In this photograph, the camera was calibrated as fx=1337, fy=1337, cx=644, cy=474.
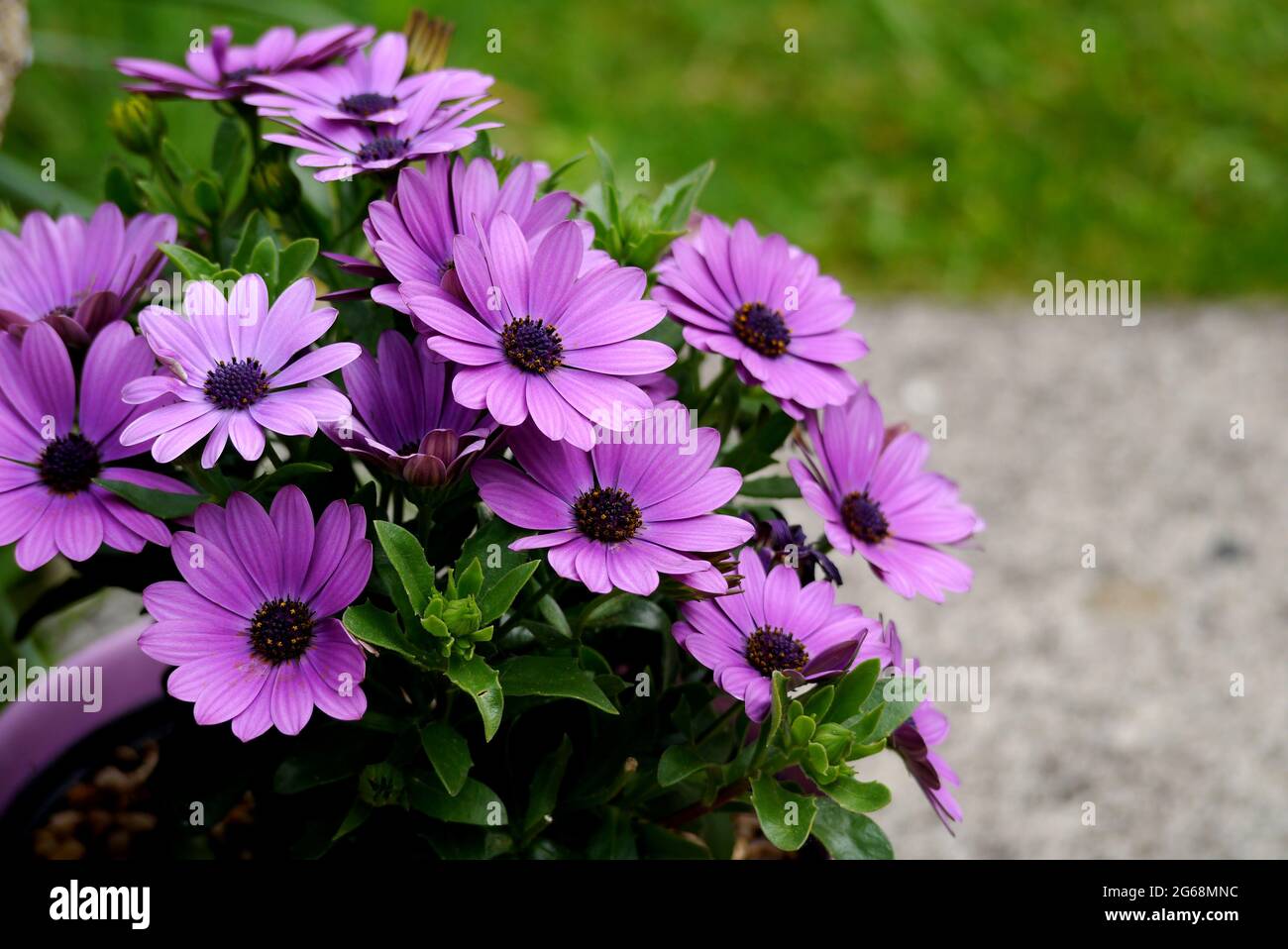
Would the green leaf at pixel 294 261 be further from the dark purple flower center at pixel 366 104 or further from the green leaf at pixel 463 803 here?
the green leaf at pixel 463 803

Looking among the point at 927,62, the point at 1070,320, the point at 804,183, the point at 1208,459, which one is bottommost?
the point at 1208,459

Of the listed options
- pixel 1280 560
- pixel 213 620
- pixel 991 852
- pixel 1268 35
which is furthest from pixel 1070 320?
pixel 213 620

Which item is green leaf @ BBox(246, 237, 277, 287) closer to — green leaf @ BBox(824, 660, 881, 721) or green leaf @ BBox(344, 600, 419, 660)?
green leaf @ BBox(344, 600, 419, 660)

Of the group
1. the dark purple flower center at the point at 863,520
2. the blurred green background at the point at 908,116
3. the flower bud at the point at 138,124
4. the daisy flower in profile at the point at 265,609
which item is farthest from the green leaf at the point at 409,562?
the blurred green background at the point at 908,116

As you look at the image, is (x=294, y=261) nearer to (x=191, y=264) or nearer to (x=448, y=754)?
(x=191, y=264)

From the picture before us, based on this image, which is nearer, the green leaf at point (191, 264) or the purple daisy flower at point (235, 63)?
the green leaf at point (191, 264)
